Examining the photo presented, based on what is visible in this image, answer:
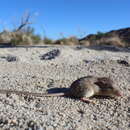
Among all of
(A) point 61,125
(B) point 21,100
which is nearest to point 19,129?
(A) point 61,125

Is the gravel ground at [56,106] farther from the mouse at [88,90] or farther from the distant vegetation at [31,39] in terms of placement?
the distant vegetation at [31,39]

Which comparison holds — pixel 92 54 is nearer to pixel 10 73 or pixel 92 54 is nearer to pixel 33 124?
pixel 10 73

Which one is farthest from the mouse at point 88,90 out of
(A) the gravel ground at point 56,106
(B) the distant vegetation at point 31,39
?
(B) the distant vegetation at point 31,39

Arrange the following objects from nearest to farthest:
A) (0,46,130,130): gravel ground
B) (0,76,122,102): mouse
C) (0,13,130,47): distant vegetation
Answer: (0,46,130,130): gravel ground, (0,76,122,102): mouse, (0,13,130,47): distant vegetation

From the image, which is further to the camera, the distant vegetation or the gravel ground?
the distant vegetation

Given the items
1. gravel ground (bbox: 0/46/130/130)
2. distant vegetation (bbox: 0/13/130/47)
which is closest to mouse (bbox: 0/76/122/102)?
gravel ground (bbox: 0/46/130/130)

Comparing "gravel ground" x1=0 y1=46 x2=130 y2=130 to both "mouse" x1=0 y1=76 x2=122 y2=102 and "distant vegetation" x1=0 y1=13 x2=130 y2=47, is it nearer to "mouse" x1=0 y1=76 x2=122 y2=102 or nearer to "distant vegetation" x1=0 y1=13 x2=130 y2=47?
"mouse" x1=0 y1=76 x2=122 y2=102

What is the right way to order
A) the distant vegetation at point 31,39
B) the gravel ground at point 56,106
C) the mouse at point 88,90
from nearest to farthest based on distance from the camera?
the gravel ground at point 56,106
the mouse at point 88,90
the distant vegetation at point 31,39

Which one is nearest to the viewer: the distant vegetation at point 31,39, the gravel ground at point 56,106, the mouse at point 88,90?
the gravel ground at point 56,106

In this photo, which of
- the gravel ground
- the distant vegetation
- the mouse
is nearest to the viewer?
the gravel ground
